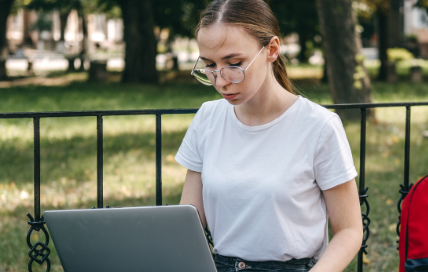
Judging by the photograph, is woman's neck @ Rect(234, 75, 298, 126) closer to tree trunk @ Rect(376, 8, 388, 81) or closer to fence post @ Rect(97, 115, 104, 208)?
fence post @ Rect(97, 115, 104, 208)

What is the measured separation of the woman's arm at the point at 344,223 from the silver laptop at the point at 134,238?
1.47 ft

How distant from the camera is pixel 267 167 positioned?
1.83 m

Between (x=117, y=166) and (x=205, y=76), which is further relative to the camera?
(x=117, y=166)

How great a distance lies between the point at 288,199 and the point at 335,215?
179 mm

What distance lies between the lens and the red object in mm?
2010

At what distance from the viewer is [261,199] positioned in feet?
5.94

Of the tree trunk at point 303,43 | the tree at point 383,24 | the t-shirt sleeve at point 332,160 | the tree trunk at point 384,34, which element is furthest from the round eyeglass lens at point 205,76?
the tree trunk at point 303,43

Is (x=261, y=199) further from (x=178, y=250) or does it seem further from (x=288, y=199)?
(x=178, y=250)

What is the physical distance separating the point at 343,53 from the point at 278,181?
25.2 ft

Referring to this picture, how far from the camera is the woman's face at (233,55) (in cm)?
177

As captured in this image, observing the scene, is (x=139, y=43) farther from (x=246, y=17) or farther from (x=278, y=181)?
(x=278, y=181)

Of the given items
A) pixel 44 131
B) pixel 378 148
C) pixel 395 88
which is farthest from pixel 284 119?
pixel 395 88

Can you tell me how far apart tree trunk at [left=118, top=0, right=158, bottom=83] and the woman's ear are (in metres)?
16.5

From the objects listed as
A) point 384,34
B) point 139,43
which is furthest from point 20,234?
point 384,34
